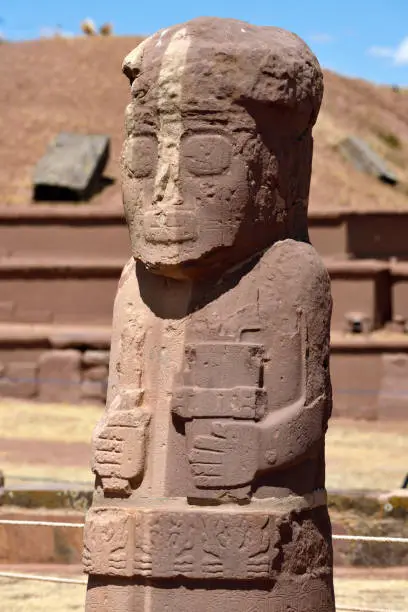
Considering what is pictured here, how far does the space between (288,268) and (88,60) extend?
84.3ft

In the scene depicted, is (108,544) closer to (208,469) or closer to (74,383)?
(208,469)

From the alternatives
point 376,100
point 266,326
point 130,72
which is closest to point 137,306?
point 266,326

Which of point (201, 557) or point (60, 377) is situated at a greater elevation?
point (201, 557)

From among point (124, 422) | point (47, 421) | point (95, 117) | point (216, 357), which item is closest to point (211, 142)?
point (216, 357)

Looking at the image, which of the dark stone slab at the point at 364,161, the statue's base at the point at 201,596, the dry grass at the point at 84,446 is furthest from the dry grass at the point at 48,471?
the dark stone slab at the point at 364,161

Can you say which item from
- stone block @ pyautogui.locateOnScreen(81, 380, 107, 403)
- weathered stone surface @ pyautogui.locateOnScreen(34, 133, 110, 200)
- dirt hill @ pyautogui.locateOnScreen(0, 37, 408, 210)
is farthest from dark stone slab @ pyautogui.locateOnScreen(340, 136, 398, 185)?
stone block @ pyautogui.locateOnScreen(81, 380, 107, 403)

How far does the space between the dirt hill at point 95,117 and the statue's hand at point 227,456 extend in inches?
701

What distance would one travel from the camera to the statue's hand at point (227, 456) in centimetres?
441

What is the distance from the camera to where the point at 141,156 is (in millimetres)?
4656

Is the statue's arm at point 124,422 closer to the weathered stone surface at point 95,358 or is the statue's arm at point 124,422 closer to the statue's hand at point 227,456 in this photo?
the statue's hand at point 227,456

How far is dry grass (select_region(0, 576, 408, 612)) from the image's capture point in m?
7.32

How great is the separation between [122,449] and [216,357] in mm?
490

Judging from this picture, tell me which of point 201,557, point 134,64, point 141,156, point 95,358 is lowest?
point 95,358

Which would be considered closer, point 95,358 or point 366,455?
point 366,455
